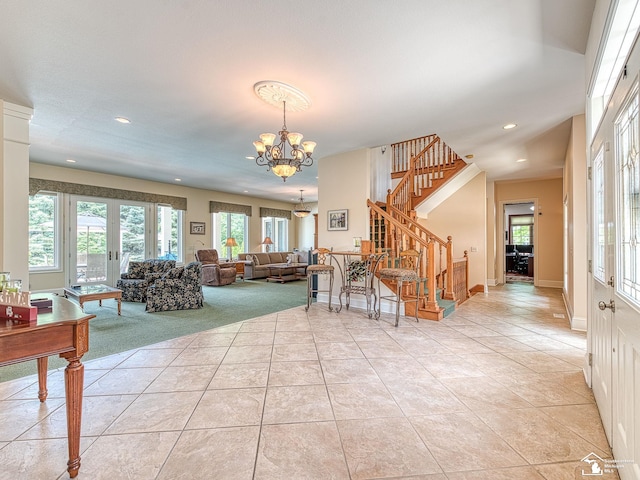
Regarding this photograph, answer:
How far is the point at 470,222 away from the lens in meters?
7.02

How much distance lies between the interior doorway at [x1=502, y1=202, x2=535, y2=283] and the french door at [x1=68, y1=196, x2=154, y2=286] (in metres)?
11.6

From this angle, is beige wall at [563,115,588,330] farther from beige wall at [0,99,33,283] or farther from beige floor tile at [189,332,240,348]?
beige wall at [0,99,33,283]

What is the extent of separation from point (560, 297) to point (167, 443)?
7.39 m

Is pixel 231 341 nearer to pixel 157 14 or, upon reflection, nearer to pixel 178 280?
pixel 178 280

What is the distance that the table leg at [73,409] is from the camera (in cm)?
146

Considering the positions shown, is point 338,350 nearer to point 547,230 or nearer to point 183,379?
point 183,379

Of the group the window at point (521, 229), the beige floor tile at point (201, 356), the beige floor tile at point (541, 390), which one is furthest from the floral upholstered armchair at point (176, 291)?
the window at point (521, 229)

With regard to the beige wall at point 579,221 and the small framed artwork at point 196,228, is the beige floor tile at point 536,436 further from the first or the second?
the small framed artwork at point 196,228

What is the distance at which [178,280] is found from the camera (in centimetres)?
517

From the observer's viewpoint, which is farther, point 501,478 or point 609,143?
point 609,143

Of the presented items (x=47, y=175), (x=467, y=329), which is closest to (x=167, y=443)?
(x=467, y=329)

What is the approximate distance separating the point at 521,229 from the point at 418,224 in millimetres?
9036

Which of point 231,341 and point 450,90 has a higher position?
point 450,90

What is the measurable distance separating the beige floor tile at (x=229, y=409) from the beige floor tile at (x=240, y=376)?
8 centimetres
